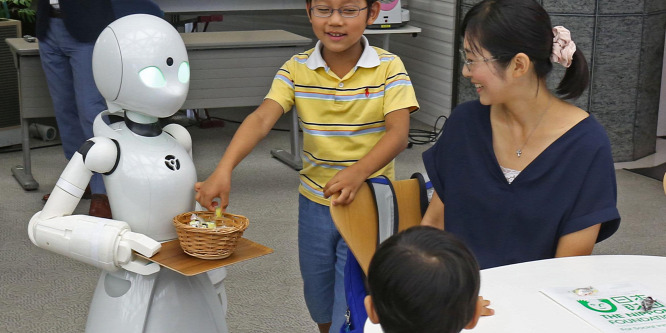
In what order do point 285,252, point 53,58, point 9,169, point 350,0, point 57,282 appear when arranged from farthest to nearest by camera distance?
point 9,169, point 53,58, point 285,252, point 57,282, point 350,0

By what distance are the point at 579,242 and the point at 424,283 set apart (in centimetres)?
90

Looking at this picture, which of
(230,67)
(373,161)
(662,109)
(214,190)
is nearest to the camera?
(214,190)

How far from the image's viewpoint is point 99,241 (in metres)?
1.89

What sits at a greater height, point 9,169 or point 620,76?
point 620,76

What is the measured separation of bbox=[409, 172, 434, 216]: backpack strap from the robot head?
621 millimetres

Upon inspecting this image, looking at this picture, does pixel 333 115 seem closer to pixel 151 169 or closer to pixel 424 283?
pixel 151 169

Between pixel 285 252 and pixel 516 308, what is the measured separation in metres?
2.22

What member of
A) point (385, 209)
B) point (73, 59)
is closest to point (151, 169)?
point (385, 209)

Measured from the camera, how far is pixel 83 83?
383cm

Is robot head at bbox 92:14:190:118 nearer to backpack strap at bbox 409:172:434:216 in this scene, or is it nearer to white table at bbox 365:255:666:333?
backpack strap at bbox 409:172:434:216

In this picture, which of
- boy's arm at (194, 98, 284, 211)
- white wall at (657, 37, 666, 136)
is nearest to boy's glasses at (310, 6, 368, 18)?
boy's arm at (194, 98, 284, 211)

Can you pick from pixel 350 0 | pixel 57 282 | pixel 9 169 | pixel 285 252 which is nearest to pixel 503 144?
pixel 350 0

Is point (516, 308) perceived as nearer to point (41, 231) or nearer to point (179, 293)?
point (179, 293)

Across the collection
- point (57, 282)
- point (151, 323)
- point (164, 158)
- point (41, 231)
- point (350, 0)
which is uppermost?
point (350, 0)
